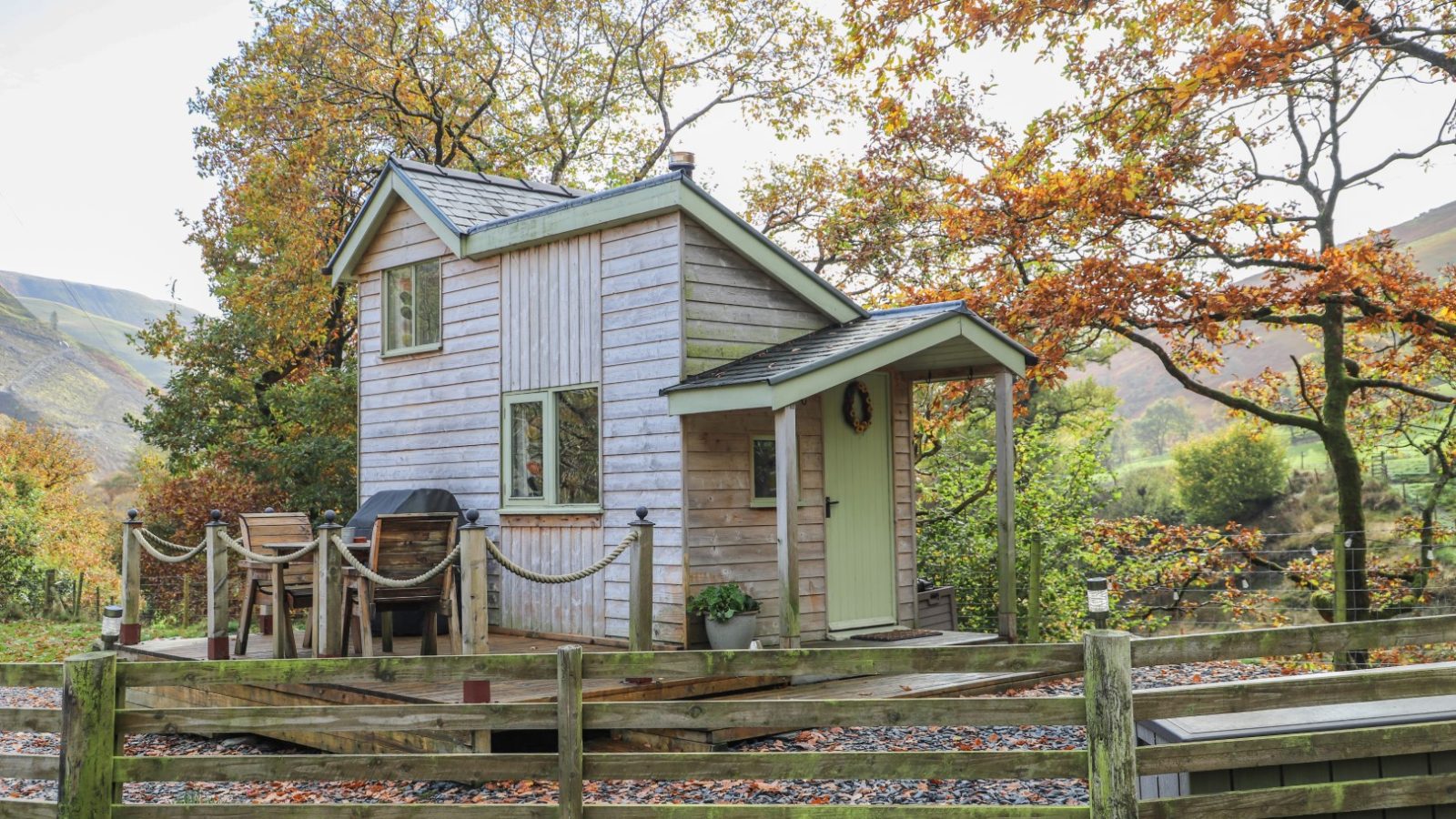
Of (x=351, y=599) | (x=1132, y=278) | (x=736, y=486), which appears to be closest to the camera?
(x=351, y=599)

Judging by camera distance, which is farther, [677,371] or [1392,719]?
[677,371]

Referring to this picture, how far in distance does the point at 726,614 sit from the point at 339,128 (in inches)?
598

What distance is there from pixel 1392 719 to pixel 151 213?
265 feet

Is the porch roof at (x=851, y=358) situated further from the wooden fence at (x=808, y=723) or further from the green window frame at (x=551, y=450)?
the wooden fence at (x=808, y=723)

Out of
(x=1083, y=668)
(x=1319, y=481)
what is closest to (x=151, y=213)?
(x=1319, y=481)

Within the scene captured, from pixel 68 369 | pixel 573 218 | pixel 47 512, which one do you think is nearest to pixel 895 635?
pixel 573 218

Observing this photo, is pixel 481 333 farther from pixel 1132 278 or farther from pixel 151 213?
pixel 151 213

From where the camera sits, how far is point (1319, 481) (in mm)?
29188

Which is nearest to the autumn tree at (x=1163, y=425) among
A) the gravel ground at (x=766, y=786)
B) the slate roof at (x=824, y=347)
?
the slate roof at (x=824, y=347)

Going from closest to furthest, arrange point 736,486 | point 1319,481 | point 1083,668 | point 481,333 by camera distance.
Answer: point 1083,668 < point 736,486 < point 481,333 < point 1319,481

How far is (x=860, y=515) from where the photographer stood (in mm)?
10844

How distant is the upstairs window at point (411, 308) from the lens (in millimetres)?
12266

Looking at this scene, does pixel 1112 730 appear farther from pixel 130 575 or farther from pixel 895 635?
pixel 130 575

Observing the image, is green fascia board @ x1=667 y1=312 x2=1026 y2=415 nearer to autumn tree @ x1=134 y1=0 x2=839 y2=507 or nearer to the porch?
the porch
